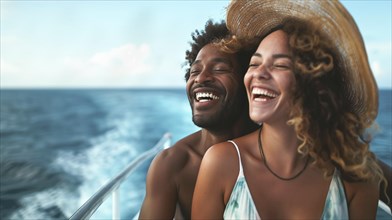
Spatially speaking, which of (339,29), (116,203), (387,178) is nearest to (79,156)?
(116,203)

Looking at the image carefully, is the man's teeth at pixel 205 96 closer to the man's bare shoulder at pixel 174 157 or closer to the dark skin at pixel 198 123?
the dark skin at pixel 198 123

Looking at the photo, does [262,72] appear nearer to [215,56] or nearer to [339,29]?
[339,29]

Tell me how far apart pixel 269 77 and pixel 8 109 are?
98.9 feet

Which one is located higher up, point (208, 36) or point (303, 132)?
point (208, 36)

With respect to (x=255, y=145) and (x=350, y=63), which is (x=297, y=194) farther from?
(x=350, y=63)

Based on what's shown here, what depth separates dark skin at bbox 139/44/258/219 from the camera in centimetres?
126

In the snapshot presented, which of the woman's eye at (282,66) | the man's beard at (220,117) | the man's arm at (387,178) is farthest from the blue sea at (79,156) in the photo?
the woman's eye at (282,66)

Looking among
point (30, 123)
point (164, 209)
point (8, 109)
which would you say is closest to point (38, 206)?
point (164, 209)

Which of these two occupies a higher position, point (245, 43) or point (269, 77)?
point (245, 43)

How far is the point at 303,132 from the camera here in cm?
103

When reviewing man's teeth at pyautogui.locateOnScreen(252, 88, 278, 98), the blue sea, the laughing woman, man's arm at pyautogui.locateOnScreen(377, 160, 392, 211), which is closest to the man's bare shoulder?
the laughing woman

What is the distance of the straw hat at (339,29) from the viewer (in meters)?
0.97

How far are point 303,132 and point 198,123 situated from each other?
0.40 m

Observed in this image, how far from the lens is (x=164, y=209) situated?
1242 millimetres
